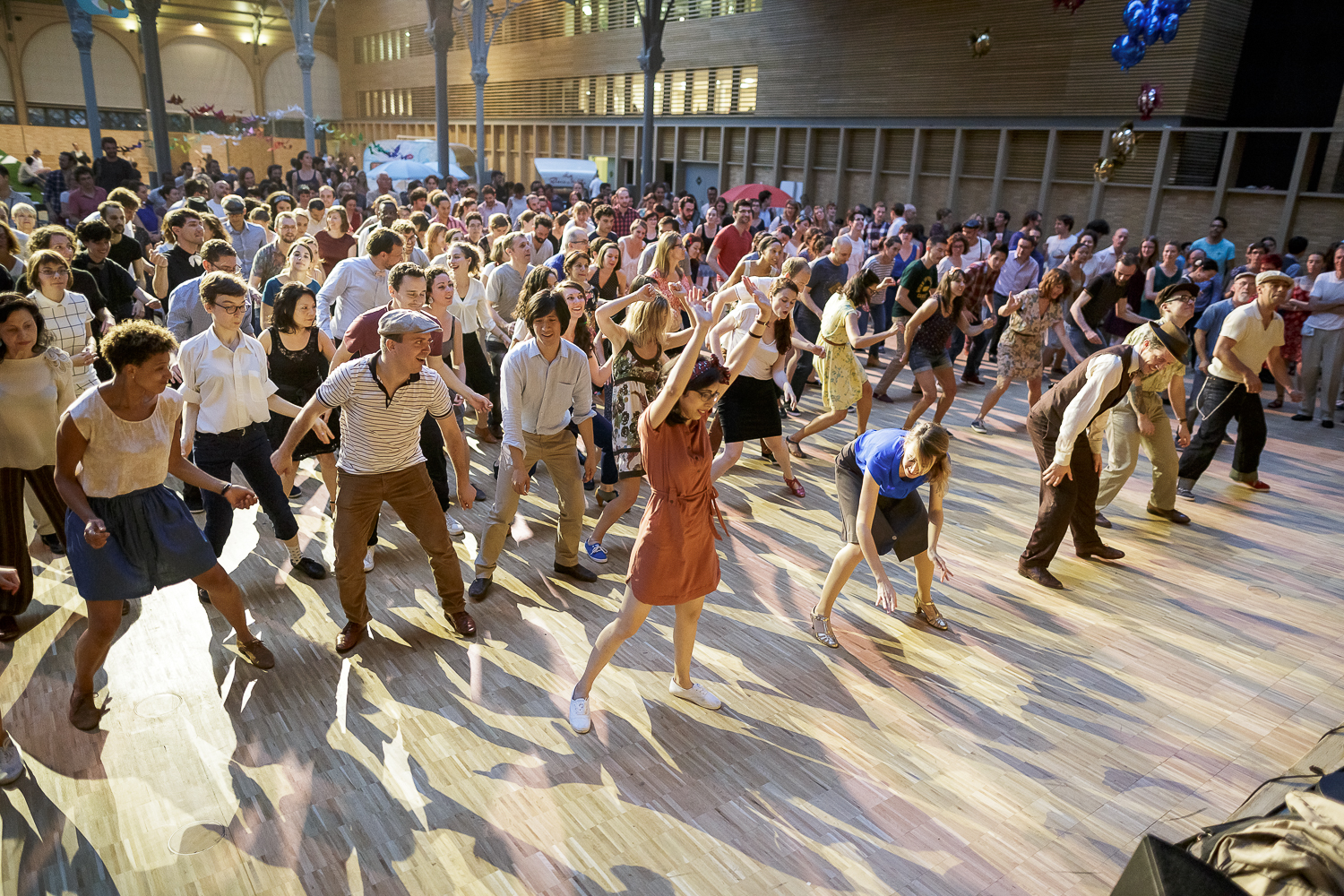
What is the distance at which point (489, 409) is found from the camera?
437 cm

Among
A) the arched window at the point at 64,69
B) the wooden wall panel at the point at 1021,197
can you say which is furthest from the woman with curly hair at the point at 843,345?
the arched window at the point at 64,69

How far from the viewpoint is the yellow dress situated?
6.12 meters

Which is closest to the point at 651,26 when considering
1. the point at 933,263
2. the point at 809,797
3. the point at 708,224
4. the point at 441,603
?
the point at 708,224

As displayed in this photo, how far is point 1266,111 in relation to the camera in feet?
43.1

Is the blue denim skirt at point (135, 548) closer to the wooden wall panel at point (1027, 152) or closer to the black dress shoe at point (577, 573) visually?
the black dress shoe at point (577, 573)

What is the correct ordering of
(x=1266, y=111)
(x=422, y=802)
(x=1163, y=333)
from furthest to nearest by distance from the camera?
(x=1266, y=111)
(x=1163, y=333)
(x=422, y=802)

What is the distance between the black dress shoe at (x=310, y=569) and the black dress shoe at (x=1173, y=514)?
18.4 ft

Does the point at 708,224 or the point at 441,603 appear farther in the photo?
the point at 708,224

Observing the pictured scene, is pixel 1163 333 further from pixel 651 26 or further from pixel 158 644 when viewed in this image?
pixel 651 26

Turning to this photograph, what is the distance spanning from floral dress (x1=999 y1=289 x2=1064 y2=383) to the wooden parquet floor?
2.47m

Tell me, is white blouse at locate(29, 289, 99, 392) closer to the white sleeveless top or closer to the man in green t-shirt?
the white sleeveless top

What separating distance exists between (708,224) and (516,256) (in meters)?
5.34

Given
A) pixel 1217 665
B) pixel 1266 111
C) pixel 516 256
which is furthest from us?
pixel 1266 111

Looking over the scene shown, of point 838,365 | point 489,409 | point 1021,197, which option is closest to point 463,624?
point 489,409
